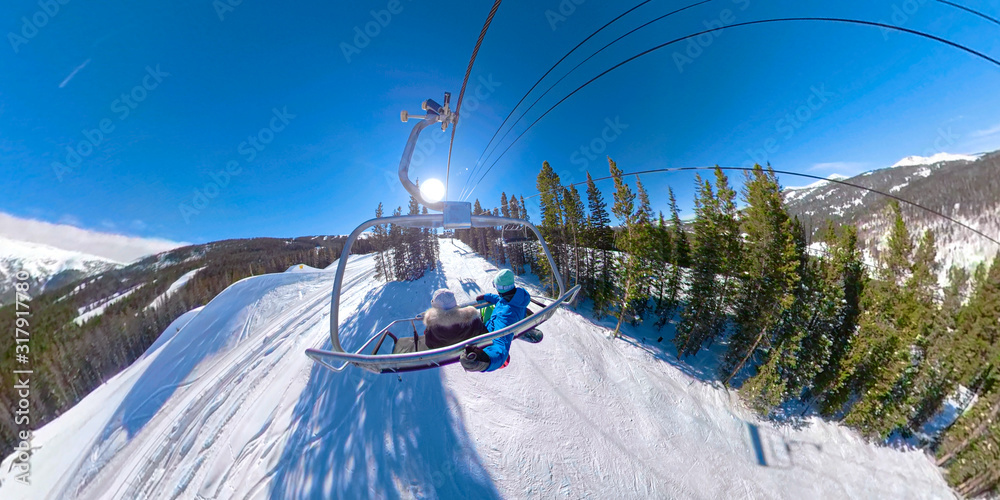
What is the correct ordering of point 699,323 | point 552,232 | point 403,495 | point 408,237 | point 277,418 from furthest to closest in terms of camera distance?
point 408,237 < point 552,232 < point 699,323 < point 277,418 < point 403,495

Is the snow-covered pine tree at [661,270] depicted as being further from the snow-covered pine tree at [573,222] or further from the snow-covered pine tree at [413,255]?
the snow-covered pine tree at [413,255]

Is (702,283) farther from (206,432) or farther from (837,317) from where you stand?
(206,432)

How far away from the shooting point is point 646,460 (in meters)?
14.1

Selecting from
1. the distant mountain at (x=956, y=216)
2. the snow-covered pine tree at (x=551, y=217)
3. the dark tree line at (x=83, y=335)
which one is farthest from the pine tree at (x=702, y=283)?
the dark tree line at (x=83, y=335)

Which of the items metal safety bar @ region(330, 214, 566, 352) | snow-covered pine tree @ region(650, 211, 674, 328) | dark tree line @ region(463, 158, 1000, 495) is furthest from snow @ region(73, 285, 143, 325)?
snow-covered pine tree @ region(650, 211, 674, 328)

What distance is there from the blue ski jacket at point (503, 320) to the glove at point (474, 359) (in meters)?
0.22

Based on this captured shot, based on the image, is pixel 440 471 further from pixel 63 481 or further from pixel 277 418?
pixel 63 481

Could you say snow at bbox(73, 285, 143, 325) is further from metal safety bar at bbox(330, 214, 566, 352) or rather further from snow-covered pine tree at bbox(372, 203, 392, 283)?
metal safety bar at bbox(330, 214, 566, 352)

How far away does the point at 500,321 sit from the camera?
4578 millimetres

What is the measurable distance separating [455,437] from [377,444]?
3314 millimetres

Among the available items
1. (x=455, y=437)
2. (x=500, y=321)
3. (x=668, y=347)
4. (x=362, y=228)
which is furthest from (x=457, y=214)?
(x=668, y=347)

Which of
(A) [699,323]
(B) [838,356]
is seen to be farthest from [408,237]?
(B) [838,356]

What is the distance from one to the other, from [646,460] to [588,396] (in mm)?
3726

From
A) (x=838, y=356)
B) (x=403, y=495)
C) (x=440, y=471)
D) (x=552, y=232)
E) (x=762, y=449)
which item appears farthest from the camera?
(x=552, y=232)
